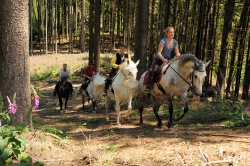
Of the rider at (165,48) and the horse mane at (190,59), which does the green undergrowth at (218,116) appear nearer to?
the rider at (165,48)

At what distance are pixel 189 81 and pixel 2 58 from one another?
5005 millimetres

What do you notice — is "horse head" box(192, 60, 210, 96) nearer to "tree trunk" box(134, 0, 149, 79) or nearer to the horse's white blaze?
the horse's white blaze

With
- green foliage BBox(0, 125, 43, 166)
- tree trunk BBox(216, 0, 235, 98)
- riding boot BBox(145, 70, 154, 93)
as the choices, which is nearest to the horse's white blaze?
riding boot BBox(145, 70, 154, 93)

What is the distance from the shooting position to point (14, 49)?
5.73 metres

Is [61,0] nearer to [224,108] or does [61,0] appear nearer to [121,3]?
[121,3]

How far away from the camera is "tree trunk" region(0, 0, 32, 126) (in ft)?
18.5

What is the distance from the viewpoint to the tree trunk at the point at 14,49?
5633mm

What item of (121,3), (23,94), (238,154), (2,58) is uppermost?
(121,3)

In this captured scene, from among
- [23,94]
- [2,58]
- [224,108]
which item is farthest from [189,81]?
[2,58]

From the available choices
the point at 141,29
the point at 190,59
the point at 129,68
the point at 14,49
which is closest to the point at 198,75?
the point at 190,59

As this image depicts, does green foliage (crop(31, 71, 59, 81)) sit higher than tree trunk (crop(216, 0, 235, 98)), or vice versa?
tree trunk (crop(216, 0, 235, 98))

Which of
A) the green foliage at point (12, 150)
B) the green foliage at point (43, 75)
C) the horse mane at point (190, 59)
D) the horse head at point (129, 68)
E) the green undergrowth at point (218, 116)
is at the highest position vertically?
the horse mane at point (190, 59)

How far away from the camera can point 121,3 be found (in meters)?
44.5

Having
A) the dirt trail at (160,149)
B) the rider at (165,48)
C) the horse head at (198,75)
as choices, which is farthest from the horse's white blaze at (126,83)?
the horse head at (198,75)
